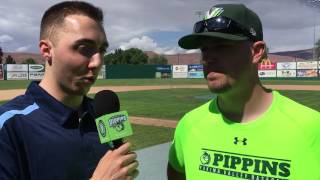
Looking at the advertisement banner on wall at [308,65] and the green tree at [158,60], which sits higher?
the green tree at [158,60]

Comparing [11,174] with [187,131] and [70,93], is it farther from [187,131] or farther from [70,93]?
[187,131]

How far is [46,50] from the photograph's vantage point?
7.95 feet

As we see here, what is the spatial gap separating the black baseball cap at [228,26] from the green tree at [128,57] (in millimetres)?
108870

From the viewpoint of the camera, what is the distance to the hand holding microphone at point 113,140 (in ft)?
6.79

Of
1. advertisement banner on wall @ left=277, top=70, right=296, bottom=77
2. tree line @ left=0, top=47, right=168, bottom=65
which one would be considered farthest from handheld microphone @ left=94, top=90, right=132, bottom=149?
tree line @ left=0, top=47, right=168, bottom=65

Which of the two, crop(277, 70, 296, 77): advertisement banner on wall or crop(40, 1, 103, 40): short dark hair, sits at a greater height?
crop(40, 1, 103, 40): short dark hair

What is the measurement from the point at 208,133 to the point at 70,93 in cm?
84

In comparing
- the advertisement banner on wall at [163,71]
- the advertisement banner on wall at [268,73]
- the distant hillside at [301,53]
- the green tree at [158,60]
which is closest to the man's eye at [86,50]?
the advertisement banner on wall at [268,73]

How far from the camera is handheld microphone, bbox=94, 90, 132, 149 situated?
2232 millimetres

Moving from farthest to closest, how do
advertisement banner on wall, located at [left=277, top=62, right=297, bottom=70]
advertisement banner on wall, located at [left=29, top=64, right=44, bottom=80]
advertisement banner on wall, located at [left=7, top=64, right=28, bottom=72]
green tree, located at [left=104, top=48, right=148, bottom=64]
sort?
green tree, located at [left=104, top=48, right=148, bottom=64] < advertisement banner on wall, located at [left=277, top=62, right=297, bottom=70] < advertisement banner on wall, located at [left=29, top=64, right=44, bottom=80] < advertisement banner on wall, located at [left=7, top=64, right=28, bottom=72]

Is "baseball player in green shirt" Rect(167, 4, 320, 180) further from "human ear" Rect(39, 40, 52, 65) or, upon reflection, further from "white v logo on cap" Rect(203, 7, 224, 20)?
"human ear" Rect(39, 40, 52, 65)

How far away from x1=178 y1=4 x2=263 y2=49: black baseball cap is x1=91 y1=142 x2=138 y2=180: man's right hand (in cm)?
80

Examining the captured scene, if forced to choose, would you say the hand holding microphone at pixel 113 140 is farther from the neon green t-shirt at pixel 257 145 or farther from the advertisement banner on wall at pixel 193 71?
the advertisement banner on wall at pixel 193 71

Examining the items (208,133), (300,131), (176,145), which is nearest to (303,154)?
(300,131)
